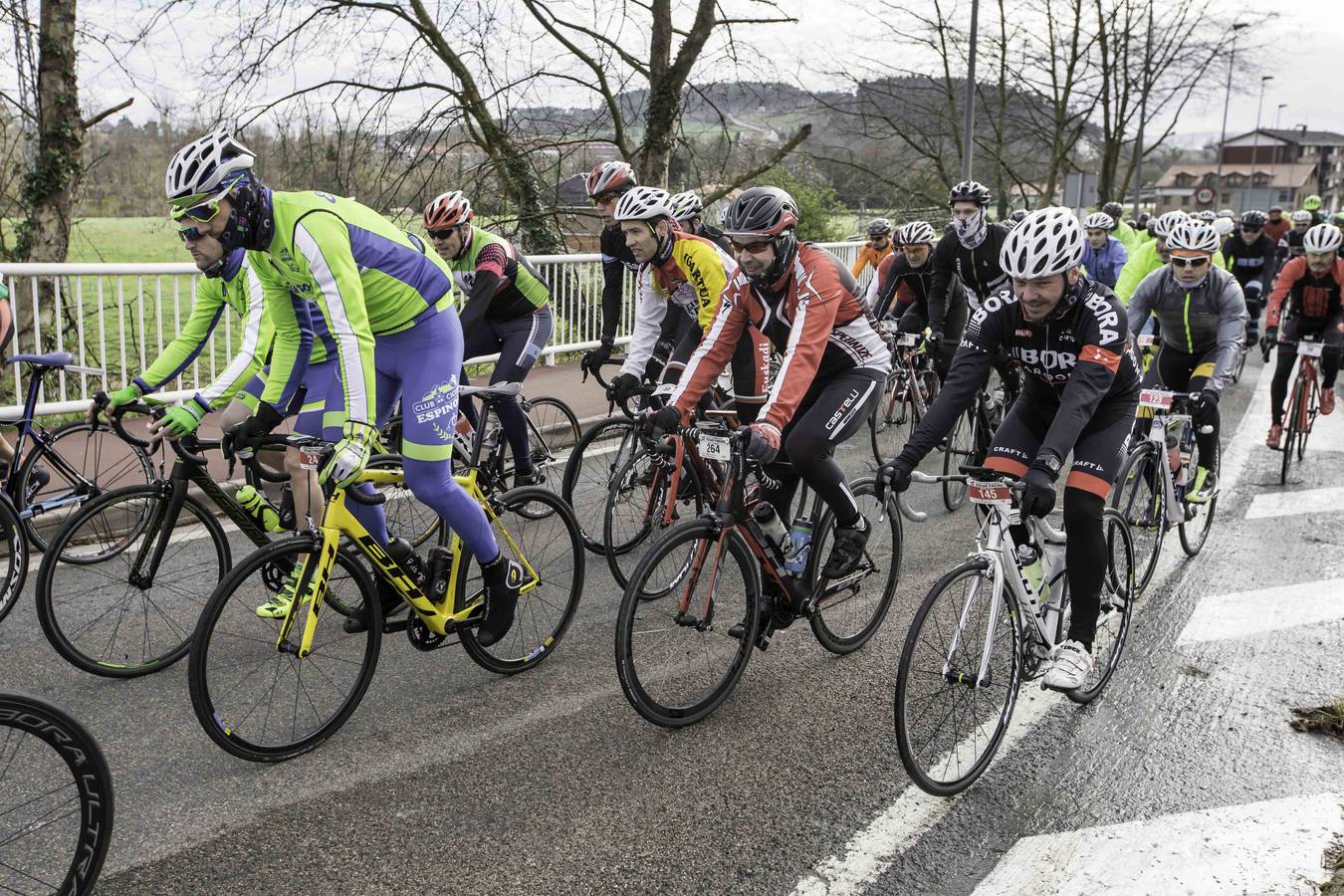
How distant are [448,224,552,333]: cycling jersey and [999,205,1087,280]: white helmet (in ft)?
10.8

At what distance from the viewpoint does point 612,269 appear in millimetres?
7375

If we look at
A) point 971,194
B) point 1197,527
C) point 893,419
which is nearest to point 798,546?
point 1197,527

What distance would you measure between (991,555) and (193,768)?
283 centimetres

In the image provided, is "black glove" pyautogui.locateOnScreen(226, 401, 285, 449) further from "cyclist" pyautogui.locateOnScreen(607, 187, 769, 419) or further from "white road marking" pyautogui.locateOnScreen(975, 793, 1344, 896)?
"white road marking" pyautogui.locateOnScreen(975, 793, 1344, 896)

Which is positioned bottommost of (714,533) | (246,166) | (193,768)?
(193,768)

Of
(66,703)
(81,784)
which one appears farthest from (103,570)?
(81,784)

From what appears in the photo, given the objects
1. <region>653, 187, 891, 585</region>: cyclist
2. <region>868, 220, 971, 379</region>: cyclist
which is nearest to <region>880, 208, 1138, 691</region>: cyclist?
<region>653, 187, 891, 585</region>: cyclist

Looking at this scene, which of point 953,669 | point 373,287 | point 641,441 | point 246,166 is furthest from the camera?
point 641,441

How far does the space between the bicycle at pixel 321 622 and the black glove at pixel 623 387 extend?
1.45 m

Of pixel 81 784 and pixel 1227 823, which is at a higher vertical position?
pixel 81 784

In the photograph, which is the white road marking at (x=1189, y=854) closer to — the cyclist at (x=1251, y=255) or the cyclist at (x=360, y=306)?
the cyclist at (x=360, y=306)

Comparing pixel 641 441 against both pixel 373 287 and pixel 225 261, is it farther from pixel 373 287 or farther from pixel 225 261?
pixel 225 261

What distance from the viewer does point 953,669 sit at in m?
3.59

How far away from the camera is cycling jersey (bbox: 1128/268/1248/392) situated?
6448mm
